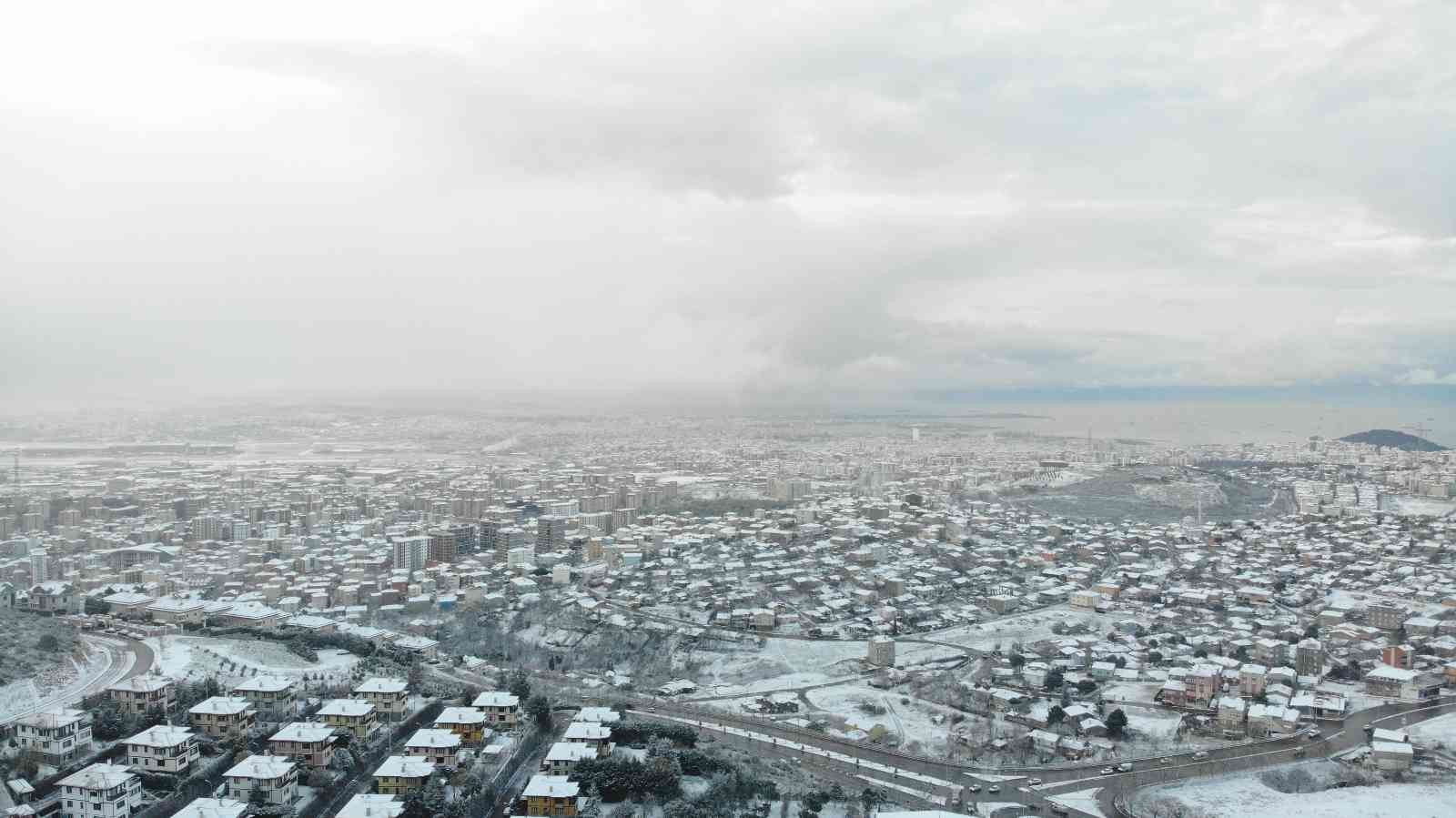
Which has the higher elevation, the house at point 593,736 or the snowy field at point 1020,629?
the house at point 593,736

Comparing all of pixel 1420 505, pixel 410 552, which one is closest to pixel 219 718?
pixel 410 552

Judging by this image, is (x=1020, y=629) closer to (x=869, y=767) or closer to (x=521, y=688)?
(x=869, y=767)

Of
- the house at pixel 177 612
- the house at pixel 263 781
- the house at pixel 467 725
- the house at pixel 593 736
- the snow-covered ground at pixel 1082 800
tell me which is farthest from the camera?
the house at pixel 177 612

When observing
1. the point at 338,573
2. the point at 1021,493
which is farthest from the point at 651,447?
the point at 338,573

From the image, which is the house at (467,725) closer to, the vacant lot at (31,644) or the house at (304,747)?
the house at (304,747)

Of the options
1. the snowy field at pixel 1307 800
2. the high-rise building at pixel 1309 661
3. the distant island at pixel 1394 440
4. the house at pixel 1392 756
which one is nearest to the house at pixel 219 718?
the snowy field at pixel 1307 800

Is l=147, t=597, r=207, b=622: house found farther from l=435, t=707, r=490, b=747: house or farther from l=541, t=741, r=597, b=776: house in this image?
l=541, t=741, r=597, b=776: house
